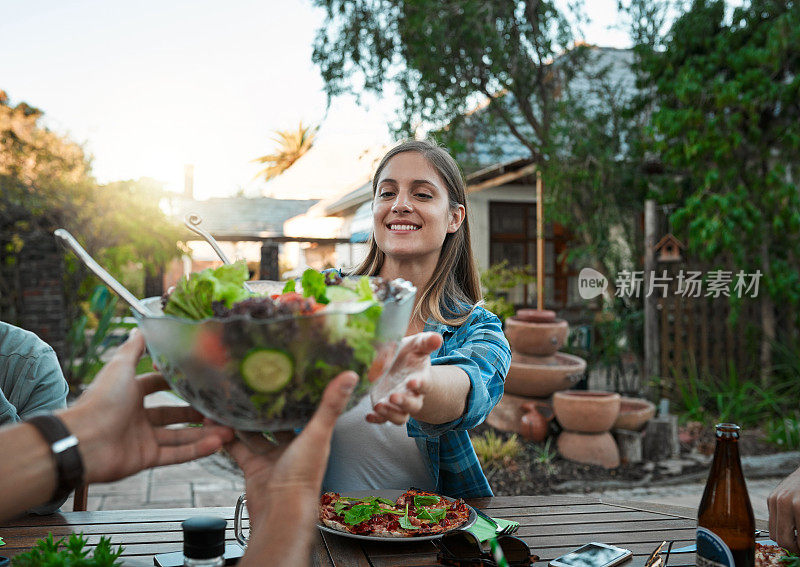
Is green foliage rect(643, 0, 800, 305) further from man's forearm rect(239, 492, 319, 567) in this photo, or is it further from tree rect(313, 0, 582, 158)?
man's forearm rect(239, 492, 319, 567)

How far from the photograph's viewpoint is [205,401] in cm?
80

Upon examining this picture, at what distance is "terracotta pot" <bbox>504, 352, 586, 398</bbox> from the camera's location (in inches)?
205

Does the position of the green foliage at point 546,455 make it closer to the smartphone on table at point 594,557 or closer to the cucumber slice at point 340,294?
the smartphone on table at point 594,557

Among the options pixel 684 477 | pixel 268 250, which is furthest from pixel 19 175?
pixel 684 477

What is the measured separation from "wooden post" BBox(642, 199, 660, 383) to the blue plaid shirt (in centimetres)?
453

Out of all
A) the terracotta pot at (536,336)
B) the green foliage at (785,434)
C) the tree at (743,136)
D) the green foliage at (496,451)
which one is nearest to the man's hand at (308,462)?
the green foliage at (496,451)

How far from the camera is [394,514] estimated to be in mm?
1518

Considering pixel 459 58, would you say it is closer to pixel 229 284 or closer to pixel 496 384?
pixel 496 384

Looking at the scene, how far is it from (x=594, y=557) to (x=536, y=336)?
13.5 ft

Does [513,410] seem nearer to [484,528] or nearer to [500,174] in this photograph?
[484,528]

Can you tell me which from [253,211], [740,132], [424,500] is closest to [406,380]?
[424,500]

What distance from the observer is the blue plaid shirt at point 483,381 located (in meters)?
1.58

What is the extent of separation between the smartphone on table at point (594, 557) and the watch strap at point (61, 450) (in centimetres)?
93

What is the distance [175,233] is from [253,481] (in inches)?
300
